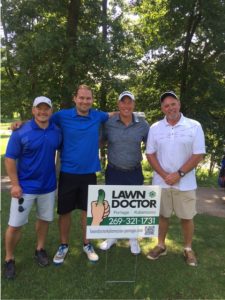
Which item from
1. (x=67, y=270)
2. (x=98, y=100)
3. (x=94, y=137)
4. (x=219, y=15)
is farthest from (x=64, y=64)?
(x=67, y=270)

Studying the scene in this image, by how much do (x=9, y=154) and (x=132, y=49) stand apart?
7.40 m

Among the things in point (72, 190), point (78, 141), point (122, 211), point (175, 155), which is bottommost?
point (122, 211)

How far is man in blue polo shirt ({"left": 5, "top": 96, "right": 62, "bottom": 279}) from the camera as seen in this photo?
13.8 ft

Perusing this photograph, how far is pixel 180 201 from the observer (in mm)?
4758

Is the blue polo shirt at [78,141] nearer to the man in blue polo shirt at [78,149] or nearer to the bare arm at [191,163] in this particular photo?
the man in blue polo shirt at [78,149]

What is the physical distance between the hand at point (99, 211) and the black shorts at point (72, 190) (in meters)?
0.44

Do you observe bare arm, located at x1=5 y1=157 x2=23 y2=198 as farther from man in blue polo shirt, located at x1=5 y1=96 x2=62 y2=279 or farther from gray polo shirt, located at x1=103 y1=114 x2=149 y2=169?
gray polo shirt, located at x1=103 y1=114 x2=149 y2=169

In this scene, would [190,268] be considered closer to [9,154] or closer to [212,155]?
[9,154]

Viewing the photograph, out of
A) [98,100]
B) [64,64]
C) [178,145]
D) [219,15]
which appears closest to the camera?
[178,145]

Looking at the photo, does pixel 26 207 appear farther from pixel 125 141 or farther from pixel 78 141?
pixel 125 141

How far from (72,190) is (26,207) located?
59 cm

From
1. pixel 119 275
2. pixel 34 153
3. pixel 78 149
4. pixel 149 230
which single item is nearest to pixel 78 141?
pixel 78 149

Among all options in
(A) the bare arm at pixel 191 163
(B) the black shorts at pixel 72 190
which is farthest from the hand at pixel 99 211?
(A) the bare arm at pixel 191 163

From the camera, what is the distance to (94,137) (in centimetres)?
455
